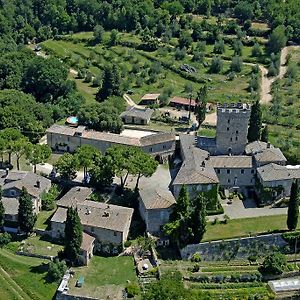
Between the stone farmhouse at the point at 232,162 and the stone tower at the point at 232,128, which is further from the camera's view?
the stone tower at the point at 232,128

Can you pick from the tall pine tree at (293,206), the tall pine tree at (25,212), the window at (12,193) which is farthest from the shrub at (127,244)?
the tall pine tree at (293,206)

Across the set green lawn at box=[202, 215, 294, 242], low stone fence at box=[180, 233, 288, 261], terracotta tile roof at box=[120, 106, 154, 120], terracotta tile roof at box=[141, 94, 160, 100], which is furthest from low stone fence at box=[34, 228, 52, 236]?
terracotta tile roof at box=[141, 94, 160, 100]

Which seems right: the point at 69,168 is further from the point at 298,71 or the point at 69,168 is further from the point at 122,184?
the point at 298,71

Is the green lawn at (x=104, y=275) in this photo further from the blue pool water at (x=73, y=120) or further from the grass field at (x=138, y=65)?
the grass field at (x=138, y=65)

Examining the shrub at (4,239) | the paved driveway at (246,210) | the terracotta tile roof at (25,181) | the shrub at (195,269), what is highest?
the terracotta tile roof at (25,181)

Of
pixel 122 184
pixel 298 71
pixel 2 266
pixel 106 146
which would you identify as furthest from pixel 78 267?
pixel 298 71

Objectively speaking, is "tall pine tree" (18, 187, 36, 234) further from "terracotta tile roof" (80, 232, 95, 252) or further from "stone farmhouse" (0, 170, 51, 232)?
"terracotta tile roof" (80, 232, 95, 252)
